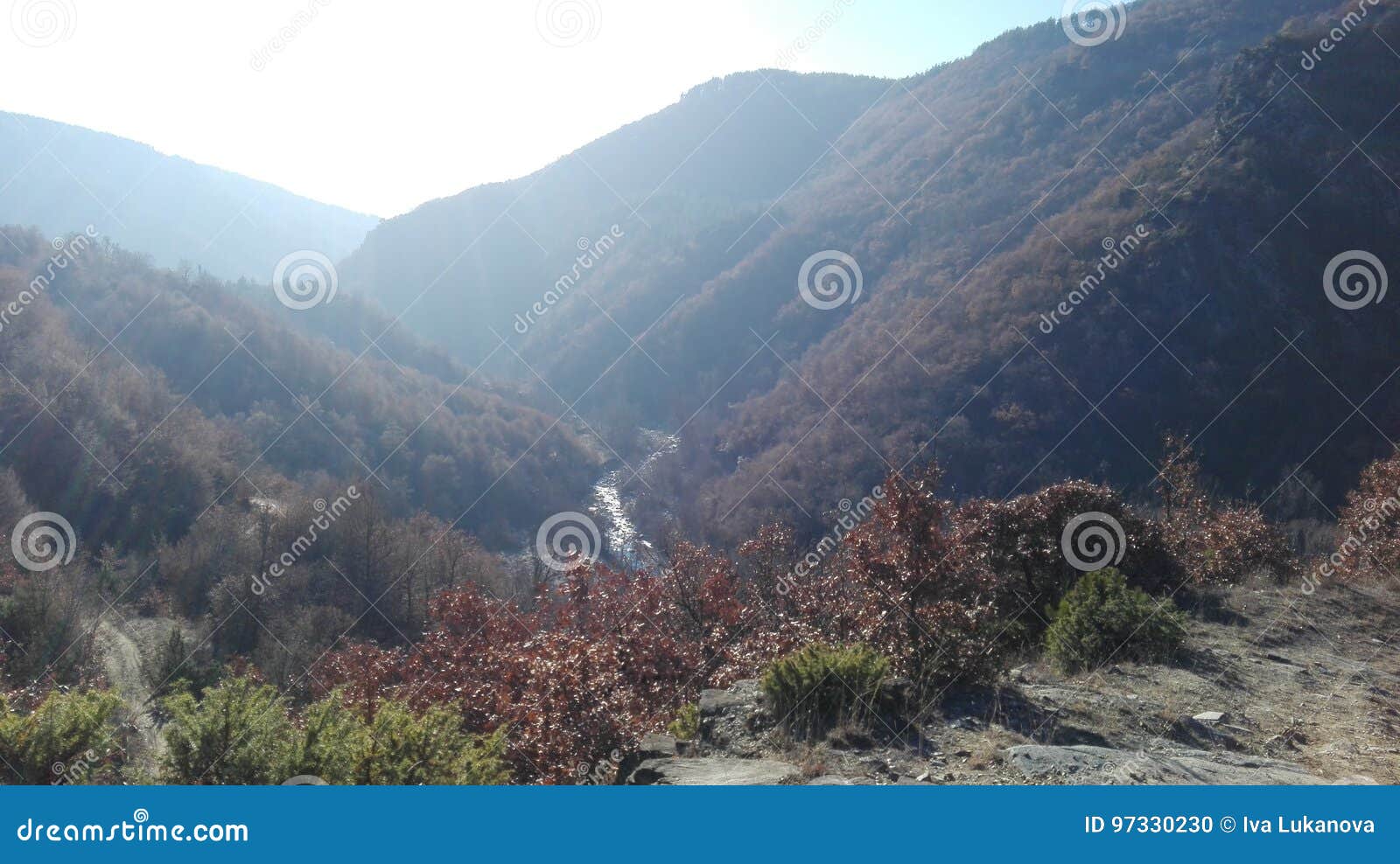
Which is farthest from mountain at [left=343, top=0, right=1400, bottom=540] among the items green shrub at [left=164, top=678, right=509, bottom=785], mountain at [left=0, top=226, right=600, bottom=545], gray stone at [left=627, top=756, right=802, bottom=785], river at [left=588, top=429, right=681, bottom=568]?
mountain at [left=0, top=226, right=600, bottom=545]

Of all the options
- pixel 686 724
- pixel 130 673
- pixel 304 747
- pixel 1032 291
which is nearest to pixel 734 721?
pixel 686 724

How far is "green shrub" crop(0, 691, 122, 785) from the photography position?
183 inches

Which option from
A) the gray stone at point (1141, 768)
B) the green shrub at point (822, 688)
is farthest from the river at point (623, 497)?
the gray stone at point (1141, 768)

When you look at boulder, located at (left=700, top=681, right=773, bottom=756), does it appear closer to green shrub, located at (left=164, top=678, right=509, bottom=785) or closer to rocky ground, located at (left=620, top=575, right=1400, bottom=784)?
rocky ground, located at (left=620, top=575, right=1400, bottom=784)

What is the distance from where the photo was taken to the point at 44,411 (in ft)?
128

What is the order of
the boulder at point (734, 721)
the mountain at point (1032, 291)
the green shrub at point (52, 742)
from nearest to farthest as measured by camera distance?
the green shrub at point (52, 742)
the boulder at point (734, 721)
the mountain at point (1032, 291)

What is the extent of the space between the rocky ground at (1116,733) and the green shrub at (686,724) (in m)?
0.21

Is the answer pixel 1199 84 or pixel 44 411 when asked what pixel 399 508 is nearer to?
pixel 44 411

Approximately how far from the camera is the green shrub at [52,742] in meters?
4.64

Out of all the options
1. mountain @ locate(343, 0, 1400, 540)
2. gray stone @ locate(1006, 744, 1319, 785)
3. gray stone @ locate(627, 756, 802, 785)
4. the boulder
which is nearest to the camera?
gray stone @ locate(1006, 744, 1319, 785)

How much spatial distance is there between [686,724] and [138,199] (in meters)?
162

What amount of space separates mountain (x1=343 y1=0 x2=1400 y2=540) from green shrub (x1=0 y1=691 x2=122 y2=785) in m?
8.25

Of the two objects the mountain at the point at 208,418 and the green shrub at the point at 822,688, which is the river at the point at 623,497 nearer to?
the mountain at the point at 208,418

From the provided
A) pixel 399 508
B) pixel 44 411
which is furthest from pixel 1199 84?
pixel 44 411
